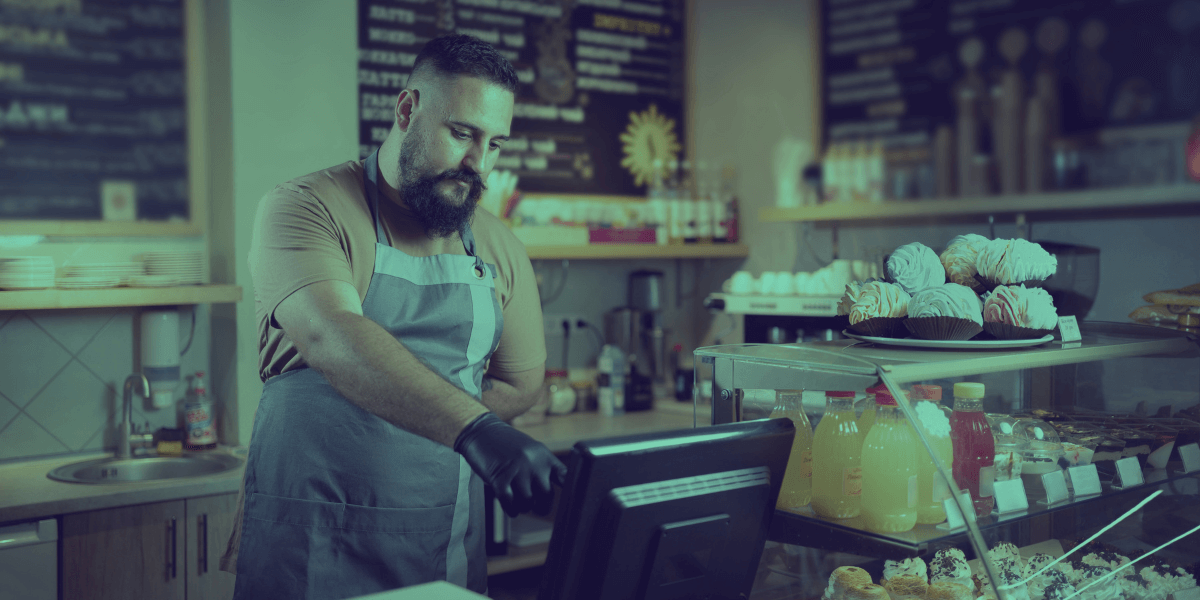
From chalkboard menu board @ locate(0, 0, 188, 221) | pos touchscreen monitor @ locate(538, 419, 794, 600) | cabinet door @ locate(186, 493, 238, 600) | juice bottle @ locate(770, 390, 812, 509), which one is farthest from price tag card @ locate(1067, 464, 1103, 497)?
chalkboard menu board @ locate(0, 0, 188, 221)

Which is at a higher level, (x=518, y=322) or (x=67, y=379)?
(x=518, y=322)

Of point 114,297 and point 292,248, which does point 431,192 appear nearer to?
point 292,248

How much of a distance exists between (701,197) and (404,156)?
2437 millimetres

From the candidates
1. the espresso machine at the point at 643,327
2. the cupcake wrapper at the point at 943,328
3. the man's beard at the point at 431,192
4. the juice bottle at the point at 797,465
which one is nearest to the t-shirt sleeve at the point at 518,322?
the man's beard at the point at 431,192

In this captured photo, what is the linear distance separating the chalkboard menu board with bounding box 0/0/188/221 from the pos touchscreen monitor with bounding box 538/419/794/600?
2522 mm

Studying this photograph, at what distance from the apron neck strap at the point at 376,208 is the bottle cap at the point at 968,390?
94 cm

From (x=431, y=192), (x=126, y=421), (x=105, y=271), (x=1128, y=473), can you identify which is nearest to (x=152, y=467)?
(x=126, y=421)

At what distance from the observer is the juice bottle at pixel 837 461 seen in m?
1.38

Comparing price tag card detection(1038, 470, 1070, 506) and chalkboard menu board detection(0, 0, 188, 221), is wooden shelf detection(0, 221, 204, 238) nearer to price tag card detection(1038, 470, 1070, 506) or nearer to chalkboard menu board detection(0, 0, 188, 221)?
chalkboard menu board detection(0, 0, 188, 221)

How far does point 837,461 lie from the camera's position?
1.40 meters

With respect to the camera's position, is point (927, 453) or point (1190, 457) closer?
point (927, 453)

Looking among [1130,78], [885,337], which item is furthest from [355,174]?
[1130,78]

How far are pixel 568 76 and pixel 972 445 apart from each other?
110 inches

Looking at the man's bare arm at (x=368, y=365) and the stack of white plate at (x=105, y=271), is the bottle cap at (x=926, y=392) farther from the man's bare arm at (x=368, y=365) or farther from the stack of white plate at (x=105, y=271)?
the stack of white plate at (x=105, y=271)
